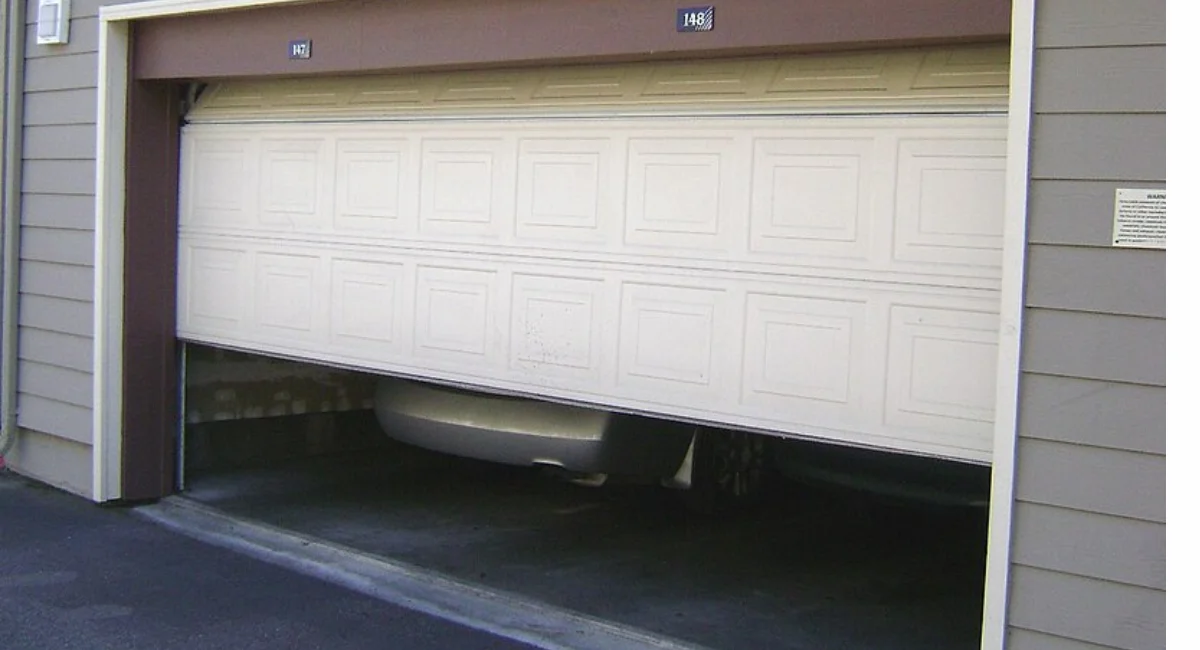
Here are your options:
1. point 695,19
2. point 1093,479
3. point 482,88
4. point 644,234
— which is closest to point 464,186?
point 482,88

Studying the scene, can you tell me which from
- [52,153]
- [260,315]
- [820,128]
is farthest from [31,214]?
[820,128]

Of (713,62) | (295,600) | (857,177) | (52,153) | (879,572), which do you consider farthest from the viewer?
(52,153)

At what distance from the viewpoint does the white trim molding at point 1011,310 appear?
419 cm

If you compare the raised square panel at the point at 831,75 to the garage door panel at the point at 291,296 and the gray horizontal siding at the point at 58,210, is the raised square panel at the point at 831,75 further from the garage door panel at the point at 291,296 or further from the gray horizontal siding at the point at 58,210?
the gray horizontal siding at the point at 58,210

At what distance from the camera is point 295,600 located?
6012 mm

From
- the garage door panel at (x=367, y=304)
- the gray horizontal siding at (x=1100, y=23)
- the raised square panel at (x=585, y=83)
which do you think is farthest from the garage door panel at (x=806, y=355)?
the garage door panel at (x=367, y=304)

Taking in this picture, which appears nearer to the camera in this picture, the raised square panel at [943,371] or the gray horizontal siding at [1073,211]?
the gray horizontal siding at [1073,211]

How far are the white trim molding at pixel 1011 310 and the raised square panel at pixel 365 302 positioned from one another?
3.34m

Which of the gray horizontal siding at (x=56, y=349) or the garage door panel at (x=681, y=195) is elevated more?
the garage door panel at (x=681, y=195)

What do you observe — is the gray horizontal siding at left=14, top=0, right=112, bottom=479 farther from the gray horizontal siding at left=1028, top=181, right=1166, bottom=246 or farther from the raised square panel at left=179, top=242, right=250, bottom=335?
the gray horizontal siding at left=1028, top=181, right=1166, bottom=246

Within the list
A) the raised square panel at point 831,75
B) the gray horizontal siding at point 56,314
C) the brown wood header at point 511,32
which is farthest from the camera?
the gray horizontal siding at point 56,314

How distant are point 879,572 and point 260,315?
355 centimetres

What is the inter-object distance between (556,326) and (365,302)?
4.27 feet
